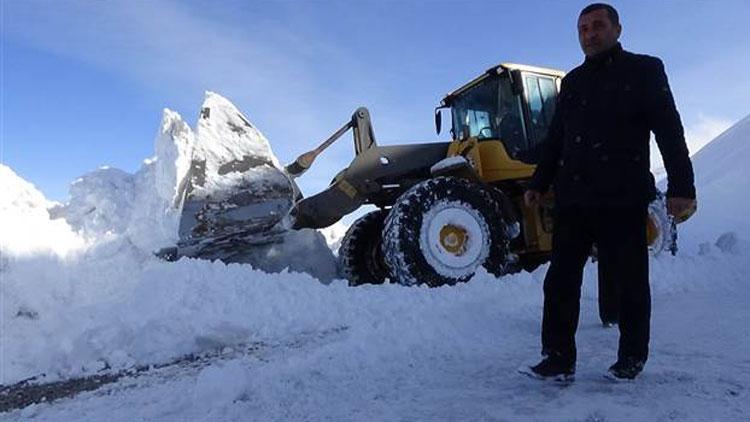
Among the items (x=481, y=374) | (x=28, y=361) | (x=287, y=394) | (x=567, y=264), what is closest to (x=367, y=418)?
(x=287, y=394)

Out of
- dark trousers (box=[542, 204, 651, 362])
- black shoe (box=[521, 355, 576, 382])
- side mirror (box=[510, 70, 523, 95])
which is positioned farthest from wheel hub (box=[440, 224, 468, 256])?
black shoe (box=[521, 355, 576, 382])

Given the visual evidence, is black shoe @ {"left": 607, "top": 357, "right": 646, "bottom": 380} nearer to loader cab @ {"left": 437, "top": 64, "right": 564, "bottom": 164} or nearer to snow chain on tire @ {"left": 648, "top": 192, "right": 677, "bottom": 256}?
loader cab @ {"left": 437, "top": 64, "right": 564, "bottom": 164}

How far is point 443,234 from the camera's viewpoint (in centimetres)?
602

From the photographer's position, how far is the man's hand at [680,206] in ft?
8.15

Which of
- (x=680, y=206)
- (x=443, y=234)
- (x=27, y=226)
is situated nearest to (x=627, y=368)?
(x=680, y=206)

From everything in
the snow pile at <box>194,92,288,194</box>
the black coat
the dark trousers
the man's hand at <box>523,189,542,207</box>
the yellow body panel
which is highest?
the snow pile at <box>194,92,288,194</box>

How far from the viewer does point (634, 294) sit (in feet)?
8.50

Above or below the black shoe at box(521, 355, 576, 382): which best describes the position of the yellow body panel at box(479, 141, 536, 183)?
above

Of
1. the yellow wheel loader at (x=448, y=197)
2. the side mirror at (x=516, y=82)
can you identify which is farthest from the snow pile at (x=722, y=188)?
the side mirror at (x=516, y=82)

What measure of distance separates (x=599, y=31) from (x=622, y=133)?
46 centimetres

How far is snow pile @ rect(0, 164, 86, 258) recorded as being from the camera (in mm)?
6559

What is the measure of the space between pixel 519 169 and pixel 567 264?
4519 millimetres

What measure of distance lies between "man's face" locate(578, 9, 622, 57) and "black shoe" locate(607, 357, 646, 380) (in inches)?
52.0

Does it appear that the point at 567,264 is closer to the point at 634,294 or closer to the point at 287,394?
the point at 634,294
